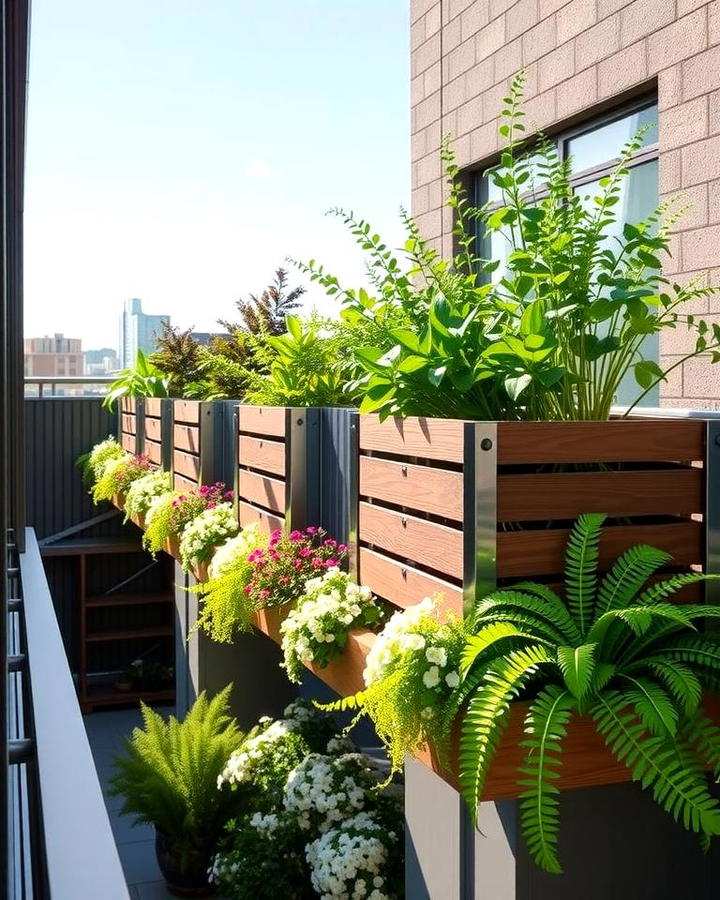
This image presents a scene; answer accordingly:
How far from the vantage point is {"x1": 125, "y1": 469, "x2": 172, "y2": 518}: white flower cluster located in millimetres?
6598

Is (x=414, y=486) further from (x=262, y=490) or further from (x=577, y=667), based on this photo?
(x=262, y=490)

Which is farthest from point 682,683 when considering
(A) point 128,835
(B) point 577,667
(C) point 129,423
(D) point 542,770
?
(C) point 129,423

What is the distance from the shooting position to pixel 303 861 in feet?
15.2

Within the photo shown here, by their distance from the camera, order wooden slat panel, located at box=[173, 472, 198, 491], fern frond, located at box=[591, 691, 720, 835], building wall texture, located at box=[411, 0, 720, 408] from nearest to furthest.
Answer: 1. fern frond, located at box=[591, 691, 720, 835]
2. building wall texture, located at box=[411, 0, 720, 408]
3. wooden slat panel, located at box=[173, 472, 198, 491]

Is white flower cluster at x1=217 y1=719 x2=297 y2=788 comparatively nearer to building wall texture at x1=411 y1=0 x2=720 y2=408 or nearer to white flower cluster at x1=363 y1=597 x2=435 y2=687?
building wall texture at x1=411 y1=0 x2=720 y2=408

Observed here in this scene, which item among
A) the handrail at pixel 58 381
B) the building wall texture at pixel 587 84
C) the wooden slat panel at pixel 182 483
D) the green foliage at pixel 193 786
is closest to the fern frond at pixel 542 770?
the building wall texture at pixel 587 84

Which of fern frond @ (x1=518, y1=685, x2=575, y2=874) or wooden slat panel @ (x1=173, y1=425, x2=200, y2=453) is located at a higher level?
wooden slat panel @ (x1=173, y1=425, x2=200, y2=453)

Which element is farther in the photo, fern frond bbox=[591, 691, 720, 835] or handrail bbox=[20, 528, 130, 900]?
fern frond bbox=[591, 691, 720, 835]

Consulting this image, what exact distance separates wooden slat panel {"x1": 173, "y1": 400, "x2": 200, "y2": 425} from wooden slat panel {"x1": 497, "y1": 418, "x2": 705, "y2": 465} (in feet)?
11.2

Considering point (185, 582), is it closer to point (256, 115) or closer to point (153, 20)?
point (153, 20)

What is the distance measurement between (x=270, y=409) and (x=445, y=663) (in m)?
2.13

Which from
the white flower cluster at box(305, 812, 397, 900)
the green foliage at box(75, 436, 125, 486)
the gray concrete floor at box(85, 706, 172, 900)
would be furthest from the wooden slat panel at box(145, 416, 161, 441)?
the white flower cluster at box(305, 812, 397, 900)

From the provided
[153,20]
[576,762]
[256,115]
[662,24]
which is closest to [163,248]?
[256,115]

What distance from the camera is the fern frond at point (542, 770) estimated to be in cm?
201
